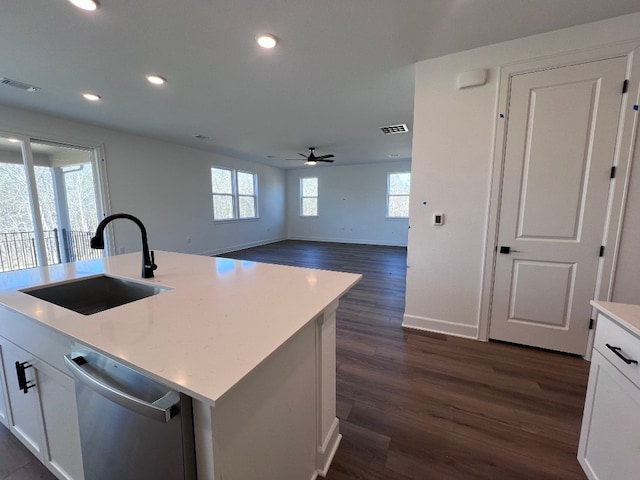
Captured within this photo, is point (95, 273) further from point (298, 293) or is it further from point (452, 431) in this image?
point (452, 431)

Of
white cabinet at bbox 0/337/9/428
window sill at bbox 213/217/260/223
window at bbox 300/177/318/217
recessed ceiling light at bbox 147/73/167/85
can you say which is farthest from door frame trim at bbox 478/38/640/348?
window at bbox 300/177/318/217

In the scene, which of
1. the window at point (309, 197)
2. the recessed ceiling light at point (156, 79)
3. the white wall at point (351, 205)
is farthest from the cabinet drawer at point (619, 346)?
the window at point (309, 197)

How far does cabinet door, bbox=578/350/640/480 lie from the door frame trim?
1.26 meters

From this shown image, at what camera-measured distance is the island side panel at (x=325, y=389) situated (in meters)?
1.18

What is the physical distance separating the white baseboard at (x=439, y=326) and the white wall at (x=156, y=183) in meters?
4.89

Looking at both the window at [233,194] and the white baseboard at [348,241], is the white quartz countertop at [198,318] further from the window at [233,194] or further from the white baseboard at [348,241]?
the white baseboard at [348,241]

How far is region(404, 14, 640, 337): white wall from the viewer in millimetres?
2195

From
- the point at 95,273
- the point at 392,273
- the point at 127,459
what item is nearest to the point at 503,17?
the point at 127,459

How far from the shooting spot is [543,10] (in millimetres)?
1754

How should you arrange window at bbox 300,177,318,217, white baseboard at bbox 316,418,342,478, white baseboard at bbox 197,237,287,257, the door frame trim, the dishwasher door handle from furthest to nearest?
1. window at bbox 300,177,318,217
2. white baseboard at bbox 197,237,287,257
3. the door frame trim
4. white baseboard at bbox 316,418,342,478
5. the dishwasher door handle

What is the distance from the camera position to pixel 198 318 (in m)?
0.96

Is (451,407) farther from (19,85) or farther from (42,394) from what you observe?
(19,85)

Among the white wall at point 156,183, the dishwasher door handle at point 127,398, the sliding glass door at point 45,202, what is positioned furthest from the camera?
the white wall at point 156,183

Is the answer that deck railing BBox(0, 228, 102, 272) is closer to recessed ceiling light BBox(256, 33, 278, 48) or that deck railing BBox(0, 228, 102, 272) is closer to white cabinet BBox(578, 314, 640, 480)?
recessed ceiling light BBox(256, 33, 278, 48)
